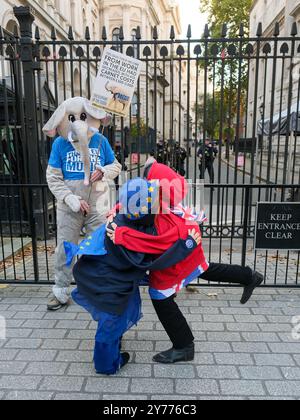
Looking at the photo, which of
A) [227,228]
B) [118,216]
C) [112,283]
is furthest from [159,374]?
[227,228]

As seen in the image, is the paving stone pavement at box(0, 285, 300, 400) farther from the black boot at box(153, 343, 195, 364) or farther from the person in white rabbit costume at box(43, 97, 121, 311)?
the person in white rabbit costume at box(43, 97, 121, 311)

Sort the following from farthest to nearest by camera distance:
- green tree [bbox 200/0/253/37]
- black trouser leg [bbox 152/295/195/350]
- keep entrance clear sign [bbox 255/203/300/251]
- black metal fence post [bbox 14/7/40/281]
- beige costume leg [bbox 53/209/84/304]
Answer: green tree [bbox 200/0/253/37]
black metal fence post [bbox 14/7/40/281]
keep entrance clear sign [bbox 255/203/300/251]
beige costume leg [bbox 53/209/84/304]
black trouser leg [bbox 152/295/195/350]

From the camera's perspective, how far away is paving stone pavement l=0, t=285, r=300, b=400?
8.43 ft

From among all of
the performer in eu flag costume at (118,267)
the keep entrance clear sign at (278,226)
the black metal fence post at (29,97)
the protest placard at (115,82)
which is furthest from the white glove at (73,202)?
the black metal fence post at (29,97)

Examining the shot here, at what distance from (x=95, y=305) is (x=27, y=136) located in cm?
416

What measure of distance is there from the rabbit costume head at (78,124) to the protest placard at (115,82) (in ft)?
0.65

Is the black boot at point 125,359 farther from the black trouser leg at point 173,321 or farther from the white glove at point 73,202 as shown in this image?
the white glove at point 73,202

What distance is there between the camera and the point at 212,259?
5.46 metres

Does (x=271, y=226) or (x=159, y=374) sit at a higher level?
(x=271, y=226)

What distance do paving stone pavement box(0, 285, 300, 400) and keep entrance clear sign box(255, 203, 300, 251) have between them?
606 mm

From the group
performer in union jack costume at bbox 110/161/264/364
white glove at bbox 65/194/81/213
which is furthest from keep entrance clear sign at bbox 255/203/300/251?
white glove at bbox 65/194/81/213

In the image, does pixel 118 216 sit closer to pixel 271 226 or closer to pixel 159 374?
pixel 159 374
